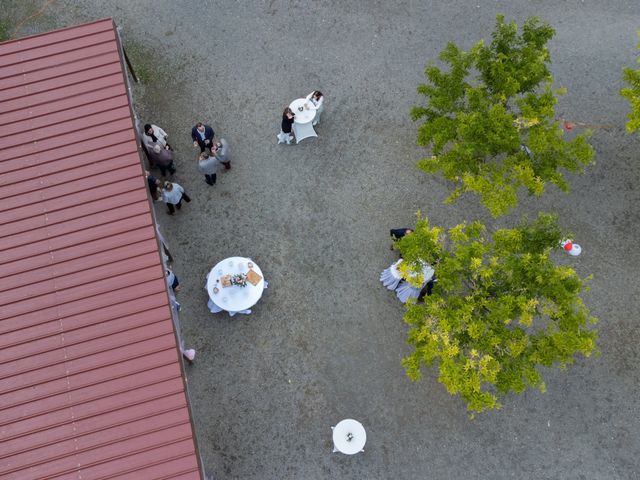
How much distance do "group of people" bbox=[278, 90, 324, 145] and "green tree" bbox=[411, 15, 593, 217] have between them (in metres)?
3.71

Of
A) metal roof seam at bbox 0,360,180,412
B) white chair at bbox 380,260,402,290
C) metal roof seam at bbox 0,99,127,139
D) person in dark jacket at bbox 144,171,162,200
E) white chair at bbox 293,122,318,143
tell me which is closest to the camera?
metal roof seam at bbox 0,360,180,412

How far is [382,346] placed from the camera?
13844 mm

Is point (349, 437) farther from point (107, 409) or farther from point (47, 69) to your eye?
point (47, 69)

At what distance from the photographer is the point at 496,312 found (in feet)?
33.2

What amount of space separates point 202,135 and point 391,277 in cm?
657

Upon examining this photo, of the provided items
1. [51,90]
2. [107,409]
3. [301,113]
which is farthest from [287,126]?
[107,409]

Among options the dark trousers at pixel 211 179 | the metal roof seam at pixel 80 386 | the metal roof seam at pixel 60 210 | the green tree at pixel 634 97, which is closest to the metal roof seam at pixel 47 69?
the metal roof seam at pixel 60 210

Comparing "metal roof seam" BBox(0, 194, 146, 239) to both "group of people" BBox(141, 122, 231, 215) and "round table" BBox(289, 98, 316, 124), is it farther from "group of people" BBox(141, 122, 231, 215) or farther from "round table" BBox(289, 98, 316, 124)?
"round table" BBox(289, 98, 316, 124)

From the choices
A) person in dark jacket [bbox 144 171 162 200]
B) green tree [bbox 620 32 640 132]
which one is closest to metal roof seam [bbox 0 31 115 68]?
person in dark jacket [bbox 144 171 162 200]

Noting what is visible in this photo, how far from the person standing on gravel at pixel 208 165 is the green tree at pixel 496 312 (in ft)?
20.6

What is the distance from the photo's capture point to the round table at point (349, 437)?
40.9ft

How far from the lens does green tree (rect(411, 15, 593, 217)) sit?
37.8 feet

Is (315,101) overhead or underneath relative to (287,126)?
overhead

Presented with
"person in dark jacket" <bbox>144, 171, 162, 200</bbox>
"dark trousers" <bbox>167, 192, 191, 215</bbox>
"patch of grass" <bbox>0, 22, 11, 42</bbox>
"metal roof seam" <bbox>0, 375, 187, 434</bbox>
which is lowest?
"metal roof seam" <bbox>0, 375, 187, 434</bbox>
